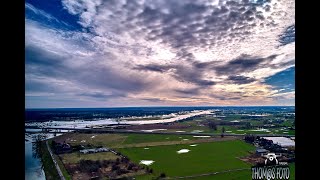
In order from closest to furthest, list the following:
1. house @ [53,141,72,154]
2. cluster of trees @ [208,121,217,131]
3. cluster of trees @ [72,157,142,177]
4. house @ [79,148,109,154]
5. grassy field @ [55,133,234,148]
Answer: cluster of trees @ [72,157,142,177], house @ [53,141,72,154], house @ [79,148,109,154], grassy field @ [55,133,234,148], cluster of trees @ [208,121,217,131]

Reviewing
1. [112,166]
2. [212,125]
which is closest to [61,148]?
[112,166]

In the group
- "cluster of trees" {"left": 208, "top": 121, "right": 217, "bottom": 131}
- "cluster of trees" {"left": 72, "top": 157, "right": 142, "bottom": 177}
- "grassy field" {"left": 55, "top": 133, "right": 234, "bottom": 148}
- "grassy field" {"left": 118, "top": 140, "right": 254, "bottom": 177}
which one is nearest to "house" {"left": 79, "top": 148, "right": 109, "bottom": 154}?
"grassy field" {"left": 55, "top": 133, "right": 234, "bottom": 148}

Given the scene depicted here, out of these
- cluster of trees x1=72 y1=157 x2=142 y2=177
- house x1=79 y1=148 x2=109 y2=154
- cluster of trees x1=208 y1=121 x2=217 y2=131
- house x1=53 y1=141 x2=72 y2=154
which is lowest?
cluster of trees x1=72 y1=157 x2=142 y2=177

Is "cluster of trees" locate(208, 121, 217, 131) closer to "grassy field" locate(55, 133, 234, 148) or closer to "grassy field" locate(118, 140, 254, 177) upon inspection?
"grassy field" locate(55, 133, 234, 148)

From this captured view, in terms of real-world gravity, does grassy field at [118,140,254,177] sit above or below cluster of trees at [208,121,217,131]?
below

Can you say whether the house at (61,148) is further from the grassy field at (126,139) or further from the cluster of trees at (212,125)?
the cluster of trees at (212,125)
